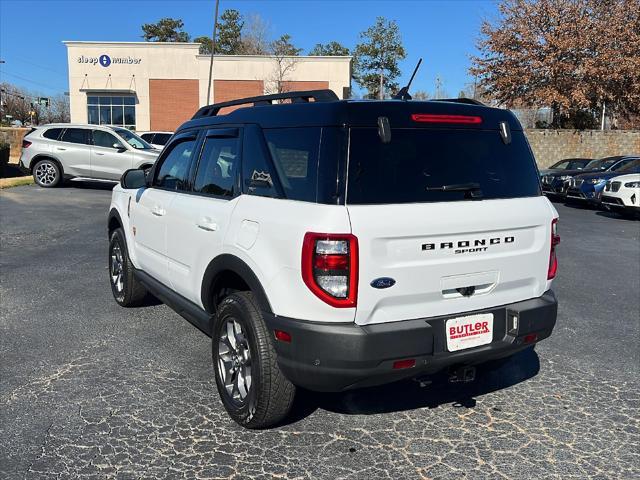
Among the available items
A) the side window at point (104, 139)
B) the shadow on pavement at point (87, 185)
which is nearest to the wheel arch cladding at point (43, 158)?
the shadow on pavement at point (87, 185)

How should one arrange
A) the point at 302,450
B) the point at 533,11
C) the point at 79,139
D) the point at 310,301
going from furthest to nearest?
the point at 533,11, the point at 79,139, the point at 302,450, the point at 310,301

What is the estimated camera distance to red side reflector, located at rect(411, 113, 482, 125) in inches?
125

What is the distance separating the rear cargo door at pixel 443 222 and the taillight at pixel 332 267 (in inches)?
2.2

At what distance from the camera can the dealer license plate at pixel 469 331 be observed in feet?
10.2

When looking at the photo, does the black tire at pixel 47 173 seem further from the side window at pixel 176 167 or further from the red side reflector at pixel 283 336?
the red side reflector at pixel 283 336

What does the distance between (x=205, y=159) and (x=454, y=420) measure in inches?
93.8

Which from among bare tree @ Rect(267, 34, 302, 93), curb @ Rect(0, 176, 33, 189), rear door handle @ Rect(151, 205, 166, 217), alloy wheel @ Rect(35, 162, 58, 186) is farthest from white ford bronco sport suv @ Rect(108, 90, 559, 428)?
bare tree @ Rect(267, 34, 302, 93)

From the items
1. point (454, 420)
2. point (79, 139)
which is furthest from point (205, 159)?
point (79, 139)

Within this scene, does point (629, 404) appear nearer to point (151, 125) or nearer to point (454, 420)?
point (454, 420)

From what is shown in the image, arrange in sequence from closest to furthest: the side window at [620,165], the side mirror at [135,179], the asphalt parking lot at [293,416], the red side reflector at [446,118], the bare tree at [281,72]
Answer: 1. the asphalt parking lot at [293,416]
2. the red side reflector at [446,118]
3. the side mirror at [135,179]
4. the side window at [620,165]
5. the bare tree at [281,72]

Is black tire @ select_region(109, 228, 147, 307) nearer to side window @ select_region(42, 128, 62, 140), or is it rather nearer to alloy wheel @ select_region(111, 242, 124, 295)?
alloy wheel @ select_region(111, 242, 124, 295)

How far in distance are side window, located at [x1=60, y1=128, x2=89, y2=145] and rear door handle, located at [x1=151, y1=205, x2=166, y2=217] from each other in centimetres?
1302

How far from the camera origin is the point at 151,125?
4794 cm

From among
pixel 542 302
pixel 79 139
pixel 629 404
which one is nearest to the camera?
pixel 542 302
